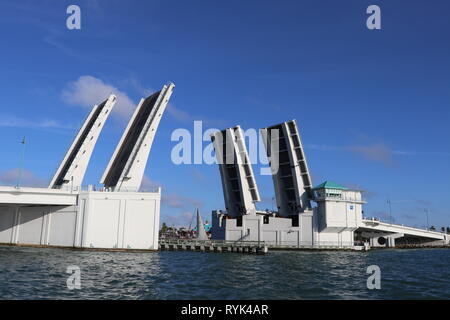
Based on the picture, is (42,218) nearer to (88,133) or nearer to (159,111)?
(88,133)

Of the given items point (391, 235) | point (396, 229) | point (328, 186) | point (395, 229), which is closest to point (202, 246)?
point (328, 186)

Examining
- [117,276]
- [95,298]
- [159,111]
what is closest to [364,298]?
[95,298]

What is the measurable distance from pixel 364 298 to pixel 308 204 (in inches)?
2099

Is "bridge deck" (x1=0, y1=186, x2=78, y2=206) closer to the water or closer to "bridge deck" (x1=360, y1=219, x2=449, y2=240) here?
the water

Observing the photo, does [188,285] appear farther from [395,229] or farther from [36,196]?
[395,229]

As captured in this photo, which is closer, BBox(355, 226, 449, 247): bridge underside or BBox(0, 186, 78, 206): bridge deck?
BBox(0, 186, 78, 206): bridge deck

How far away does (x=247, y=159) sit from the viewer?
219 ft

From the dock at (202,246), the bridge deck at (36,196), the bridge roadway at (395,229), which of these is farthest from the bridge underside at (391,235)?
the bridge deck at (36,196)

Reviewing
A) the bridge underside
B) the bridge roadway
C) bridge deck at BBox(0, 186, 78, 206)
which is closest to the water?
bridge deck at BBox(0, 186, 78, 206)

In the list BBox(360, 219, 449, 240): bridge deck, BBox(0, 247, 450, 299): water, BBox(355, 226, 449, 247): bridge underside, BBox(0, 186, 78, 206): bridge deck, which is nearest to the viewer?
BBox(0, 247, 450, 299): water

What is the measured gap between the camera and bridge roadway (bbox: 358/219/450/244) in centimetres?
8358

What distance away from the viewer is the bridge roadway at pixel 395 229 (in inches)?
3291

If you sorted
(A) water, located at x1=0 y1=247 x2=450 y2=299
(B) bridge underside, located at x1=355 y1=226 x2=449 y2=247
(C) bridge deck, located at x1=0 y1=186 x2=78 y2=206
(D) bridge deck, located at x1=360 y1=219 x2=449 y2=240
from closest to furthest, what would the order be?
(A) water, located at x1=0 y1=247 x2=450 y2=299 → (C) bridge deck, located at x1=0 y1=186 x2=78 y2=206 → (D) bridge deck, located at x1=360 y1=219 x2=449 y2=240 → (B) bridge underside, located at x1=355 y1=226 x2=449 y2=247

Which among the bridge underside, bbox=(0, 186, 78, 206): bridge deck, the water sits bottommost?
the water
